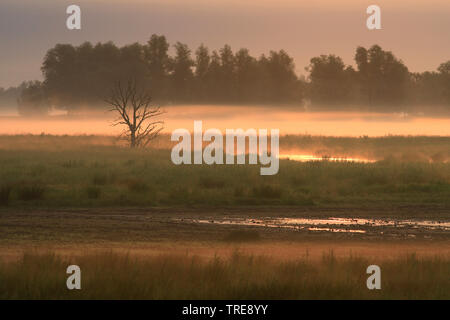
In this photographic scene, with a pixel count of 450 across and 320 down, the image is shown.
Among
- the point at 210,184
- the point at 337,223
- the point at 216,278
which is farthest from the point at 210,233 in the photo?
the point at 210,184

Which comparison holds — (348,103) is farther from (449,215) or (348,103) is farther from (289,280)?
(289,280)

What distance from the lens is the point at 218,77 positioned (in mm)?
123812

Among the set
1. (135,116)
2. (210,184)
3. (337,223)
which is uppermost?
(135,116)

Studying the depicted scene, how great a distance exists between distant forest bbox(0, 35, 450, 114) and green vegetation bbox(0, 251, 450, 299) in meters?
95.7

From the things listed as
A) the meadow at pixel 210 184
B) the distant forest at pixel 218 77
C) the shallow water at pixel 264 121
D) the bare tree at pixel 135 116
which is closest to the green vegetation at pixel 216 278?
the meadow at pixel 210 184

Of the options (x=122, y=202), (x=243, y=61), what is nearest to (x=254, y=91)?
(x=243, y=61)

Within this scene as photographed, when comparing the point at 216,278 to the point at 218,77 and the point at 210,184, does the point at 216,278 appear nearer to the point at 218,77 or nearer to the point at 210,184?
the point at 210,184

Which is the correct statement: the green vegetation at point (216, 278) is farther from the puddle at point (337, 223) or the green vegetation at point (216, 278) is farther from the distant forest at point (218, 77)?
the distant forest at point (218, 77)

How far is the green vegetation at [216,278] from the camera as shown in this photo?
13.9 metres

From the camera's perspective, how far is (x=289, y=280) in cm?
1462

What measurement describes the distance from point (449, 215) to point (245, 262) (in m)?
14.1

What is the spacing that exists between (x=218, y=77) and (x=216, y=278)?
110055 mm
